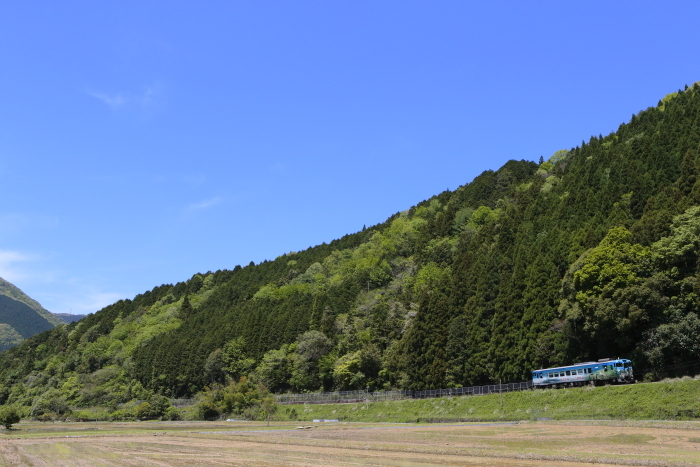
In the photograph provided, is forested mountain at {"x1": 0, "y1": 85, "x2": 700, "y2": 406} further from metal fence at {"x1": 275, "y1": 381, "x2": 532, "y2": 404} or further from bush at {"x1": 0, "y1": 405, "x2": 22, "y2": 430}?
bush at {"x1": 0, "y1": 405, "x2": 22, "y2": 430}

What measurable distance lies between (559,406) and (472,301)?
76.7 ft

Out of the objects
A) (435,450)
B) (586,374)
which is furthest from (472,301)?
→ (435,450)

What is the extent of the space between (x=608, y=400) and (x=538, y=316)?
15.1 m

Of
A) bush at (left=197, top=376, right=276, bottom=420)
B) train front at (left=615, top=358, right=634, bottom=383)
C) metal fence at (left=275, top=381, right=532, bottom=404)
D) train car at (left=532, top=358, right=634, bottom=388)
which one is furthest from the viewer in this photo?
bush at (left=197, top=376, right=276, bottom=420)

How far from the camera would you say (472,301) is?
225 feet

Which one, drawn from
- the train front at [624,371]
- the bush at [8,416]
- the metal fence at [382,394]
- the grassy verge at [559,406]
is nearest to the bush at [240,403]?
the metal fence at [382,394]

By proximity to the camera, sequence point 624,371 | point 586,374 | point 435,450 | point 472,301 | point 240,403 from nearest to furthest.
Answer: point 435,450, point 624,371, point 586,374, point 472,301, point 240,403

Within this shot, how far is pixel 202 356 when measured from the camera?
→ 362ft

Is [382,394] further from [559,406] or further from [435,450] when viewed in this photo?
[435,450]

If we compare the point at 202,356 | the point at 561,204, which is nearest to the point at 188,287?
the point at 202,356

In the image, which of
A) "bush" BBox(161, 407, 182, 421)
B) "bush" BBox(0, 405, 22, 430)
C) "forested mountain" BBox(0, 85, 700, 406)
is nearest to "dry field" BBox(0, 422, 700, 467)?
"forested mountain" BBox(0, 85, 700, 406)

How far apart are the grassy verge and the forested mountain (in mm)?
4457

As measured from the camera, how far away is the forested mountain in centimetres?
4847

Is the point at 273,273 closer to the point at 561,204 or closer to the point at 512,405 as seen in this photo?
the point at 561,204
